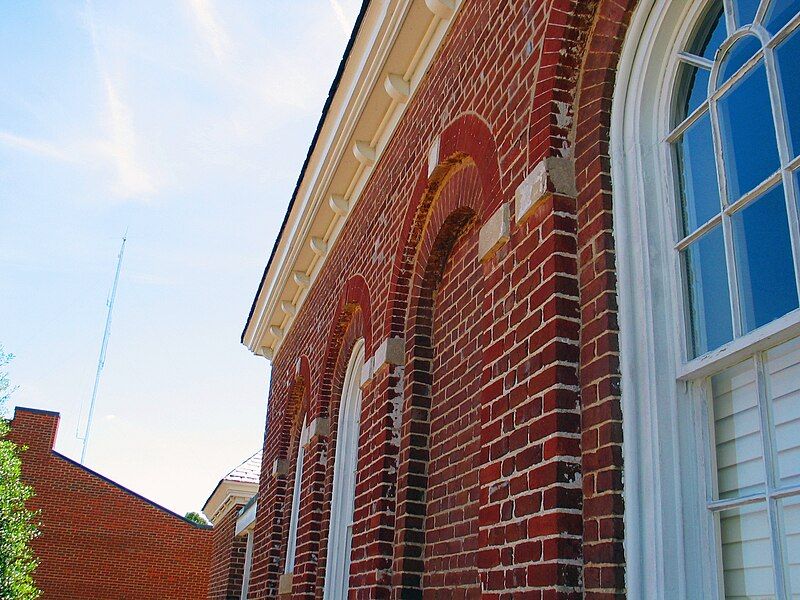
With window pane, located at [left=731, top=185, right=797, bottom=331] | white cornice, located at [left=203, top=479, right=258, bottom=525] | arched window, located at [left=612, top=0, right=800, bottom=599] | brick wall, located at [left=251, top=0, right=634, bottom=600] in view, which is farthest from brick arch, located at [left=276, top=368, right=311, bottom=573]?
white cornice, located at [left=203, top=479, right=258, bottom=525]

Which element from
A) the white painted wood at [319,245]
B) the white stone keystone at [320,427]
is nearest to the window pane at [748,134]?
the white stone keystone at [320,427]

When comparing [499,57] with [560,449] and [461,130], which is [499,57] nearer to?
[461,130]

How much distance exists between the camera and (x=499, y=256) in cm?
432

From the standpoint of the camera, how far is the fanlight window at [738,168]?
272cm

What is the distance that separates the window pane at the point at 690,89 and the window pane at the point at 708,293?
60 centimetres

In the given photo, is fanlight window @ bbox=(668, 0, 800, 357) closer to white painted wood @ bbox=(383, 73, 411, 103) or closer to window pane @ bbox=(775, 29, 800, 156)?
window pane @ bbox=(775, 29, 800, 156)

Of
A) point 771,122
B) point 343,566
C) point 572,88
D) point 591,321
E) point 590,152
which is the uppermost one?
point 572,88

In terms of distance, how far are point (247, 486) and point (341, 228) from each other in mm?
12219

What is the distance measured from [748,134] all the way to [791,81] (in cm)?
25

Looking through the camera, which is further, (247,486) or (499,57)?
(247,486)

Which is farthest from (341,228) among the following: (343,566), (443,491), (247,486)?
(247,486)

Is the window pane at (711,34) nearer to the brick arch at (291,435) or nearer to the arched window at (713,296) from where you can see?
the arched window at (713,296)

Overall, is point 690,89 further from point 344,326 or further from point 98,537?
point 98,537

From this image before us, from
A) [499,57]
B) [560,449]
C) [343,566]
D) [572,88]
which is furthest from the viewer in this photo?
[343,566]
